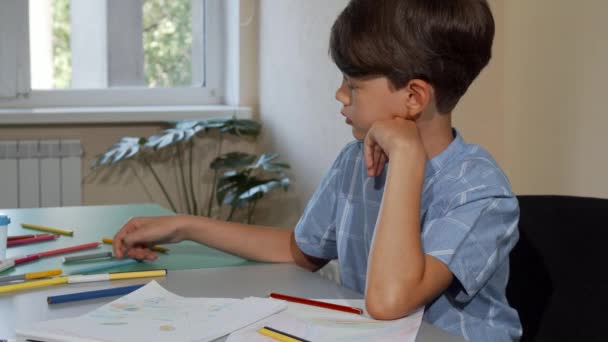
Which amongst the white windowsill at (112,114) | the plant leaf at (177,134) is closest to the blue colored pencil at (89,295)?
the plant leaf at (177,134)

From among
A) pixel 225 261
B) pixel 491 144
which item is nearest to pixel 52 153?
pixel 491 144

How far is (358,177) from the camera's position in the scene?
1.39m

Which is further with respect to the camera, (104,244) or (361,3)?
(104,244)

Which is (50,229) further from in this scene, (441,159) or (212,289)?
(441,159)

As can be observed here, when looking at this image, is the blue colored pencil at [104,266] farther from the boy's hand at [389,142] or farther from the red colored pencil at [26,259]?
the boy's hand at [389,142]

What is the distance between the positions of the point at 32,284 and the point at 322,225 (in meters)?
0.48

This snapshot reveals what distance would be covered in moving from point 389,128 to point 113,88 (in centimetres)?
261

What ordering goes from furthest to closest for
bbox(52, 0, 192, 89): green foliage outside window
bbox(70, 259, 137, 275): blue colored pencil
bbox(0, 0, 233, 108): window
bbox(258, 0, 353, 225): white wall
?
bbox(52, 0, 192, 89): green foliage outside window
bbox(0, 0, 233, 108): window
bbox(258, 0, 353, 225): white wall
bbox(70, 259, 137, 275): blue colored pencil

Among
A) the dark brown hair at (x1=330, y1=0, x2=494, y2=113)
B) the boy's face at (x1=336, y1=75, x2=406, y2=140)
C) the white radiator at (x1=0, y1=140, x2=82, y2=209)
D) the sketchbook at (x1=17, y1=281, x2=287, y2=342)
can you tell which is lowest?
the white radiator at (x1=0, y1=140, x2=82, y2=209)

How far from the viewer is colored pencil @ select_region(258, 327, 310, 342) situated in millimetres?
953

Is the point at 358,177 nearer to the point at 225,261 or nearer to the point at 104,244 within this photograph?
the point at 225,261

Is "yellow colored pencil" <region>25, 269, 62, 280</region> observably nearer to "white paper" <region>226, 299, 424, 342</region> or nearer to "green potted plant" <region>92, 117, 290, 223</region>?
"white paper" <region>226, 299, 424, 342</region>

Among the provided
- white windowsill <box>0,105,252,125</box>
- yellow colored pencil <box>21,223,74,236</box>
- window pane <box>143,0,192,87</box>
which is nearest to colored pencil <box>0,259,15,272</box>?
yellow colored pencil <box>21,223,74,236</box>

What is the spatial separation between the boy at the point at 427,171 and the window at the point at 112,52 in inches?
97.5
